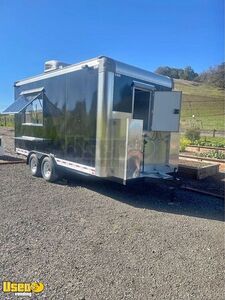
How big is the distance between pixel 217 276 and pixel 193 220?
198cm

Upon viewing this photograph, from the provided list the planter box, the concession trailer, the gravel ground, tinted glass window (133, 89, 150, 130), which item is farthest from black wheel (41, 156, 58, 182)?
the planter box

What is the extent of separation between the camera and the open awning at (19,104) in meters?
8.88

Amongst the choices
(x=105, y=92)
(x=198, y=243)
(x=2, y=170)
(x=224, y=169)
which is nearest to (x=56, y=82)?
(x=105, y=92)

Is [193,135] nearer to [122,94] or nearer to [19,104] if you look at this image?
[19,104]

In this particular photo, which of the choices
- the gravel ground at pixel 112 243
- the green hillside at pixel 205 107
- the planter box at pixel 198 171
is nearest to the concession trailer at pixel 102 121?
the gravel ground at pixel 112 243

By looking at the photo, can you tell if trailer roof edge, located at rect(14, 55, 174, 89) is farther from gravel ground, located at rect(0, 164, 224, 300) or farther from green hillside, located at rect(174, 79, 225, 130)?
green hillside, located at rect(174, 79, 225, 130)

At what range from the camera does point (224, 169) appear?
392 inches

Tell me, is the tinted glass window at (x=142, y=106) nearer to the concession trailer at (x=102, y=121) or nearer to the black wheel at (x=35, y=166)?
the concession trailer at (x=102, y=121)

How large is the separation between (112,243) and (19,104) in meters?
6.66

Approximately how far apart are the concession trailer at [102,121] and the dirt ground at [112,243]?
811mm

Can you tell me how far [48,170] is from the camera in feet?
26.2

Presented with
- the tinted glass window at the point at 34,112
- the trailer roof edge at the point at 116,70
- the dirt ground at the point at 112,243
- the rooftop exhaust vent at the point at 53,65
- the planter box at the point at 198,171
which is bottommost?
the dirt ground at the point at 112,243

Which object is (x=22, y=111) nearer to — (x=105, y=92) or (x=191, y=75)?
(x=105, y=92)

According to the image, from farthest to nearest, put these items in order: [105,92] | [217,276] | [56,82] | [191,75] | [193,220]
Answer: [191,75]
[56,82]
[105,92]
[193,220]
[217,276]
